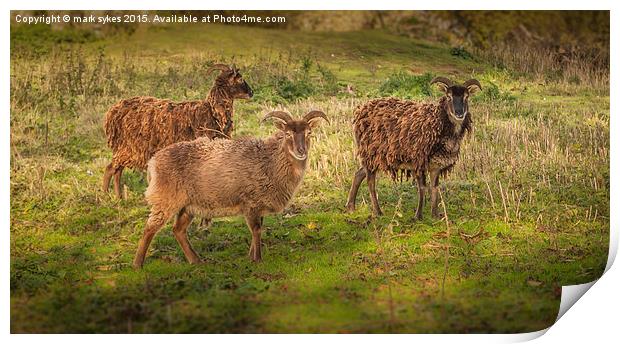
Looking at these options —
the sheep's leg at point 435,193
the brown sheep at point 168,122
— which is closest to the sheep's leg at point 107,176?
the brown sheep at point 168,122

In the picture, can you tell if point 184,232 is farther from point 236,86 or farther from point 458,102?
point 458,102

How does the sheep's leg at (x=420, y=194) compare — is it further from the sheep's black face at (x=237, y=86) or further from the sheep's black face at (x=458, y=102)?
the sheep's black face at (x=237, y=86)

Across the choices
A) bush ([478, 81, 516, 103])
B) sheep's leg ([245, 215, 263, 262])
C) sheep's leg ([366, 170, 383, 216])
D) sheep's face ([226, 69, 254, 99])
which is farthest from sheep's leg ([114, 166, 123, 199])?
bush ([478, 81, 516, 103])

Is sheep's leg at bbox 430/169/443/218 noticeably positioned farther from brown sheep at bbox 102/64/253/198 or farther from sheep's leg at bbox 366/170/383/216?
brown sheep at bbox 102/64/253/198

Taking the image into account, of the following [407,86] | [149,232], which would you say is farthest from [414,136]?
[149,232]

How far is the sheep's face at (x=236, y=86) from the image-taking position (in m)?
14.8

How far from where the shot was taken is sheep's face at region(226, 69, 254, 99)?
48.4ft

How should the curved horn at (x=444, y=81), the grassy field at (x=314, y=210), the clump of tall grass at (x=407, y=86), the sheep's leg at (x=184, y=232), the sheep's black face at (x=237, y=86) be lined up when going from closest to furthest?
the grassy field at (x=314, y=210)
the sheep's leg at (x=184, y=232)
the curved horn at (x=444, y=81)
the sheep's black face at (x=237, y=86)
the clump of tall grass at (x=407, y=86)

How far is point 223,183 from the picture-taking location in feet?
41.6

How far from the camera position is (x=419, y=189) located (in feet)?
46.9

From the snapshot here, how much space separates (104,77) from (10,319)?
5735mm

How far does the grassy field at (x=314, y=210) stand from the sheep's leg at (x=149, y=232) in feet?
0.64

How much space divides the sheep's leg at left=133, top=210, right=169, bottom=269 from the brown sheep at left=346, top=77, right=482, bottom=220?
3.13 meters

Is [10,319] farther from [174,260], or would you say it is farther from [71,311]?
[174,260]
